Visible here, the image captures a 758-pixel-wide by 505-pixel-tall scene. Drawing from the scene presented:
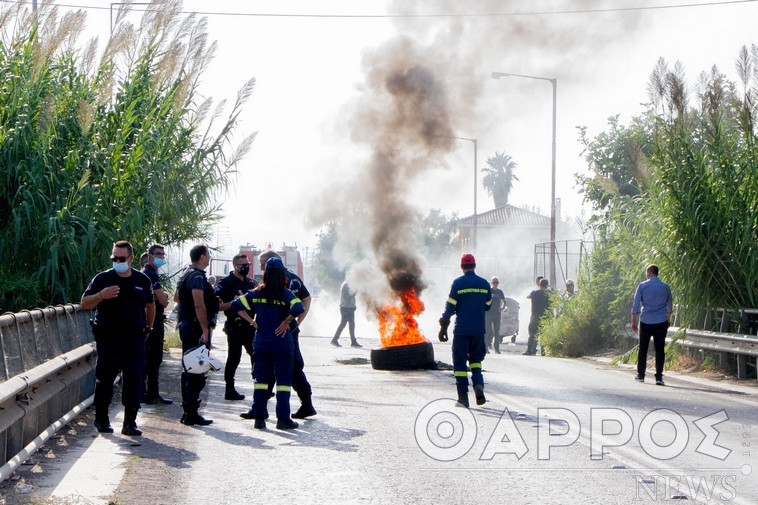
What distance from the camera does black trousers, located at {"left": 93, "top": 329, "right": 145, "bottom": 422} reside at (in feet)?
31.0

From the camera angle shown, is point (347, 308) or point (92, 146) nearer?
point (92, 146)

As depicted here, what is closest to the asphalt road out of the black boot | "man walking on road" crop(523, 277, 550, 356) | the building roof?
the black boot

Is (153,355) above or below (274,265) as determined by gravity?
below

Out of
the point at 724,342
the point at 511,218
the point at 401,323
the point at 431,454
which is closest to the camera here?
the point at 431,454

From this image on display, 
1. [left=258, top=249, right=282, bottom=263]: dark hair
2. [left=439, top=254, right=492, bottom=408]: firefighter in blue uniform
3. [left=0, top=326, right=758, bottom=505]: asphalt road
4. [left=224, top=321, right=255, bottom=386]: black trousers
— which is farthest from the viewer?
[left=224, top=321, right=255, bottom=386]: black trousers

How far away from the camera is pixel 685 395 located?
13.3m

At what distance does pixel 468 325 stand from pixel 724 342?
564 centimetres

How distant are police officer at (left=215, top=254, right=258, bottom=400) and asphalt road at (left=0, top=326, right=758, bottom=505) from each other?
1.30 feet

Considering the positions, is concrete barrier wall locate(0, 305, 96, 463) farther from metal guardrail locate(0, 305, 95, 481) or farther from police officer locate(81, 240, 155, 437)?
police officer locate(81, 240, 155, 437)

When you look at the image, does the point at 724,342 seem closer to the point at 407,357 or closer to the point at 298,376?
the point at 407,357

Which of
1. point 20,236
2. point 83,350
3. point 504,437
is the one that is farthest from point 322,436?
point 20,236

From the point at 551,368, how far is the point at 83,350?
30.9 ft

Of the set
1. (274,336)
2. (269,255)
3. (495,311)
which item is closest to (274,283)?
(274,336)

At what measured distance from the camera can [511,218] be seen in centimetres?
10150
